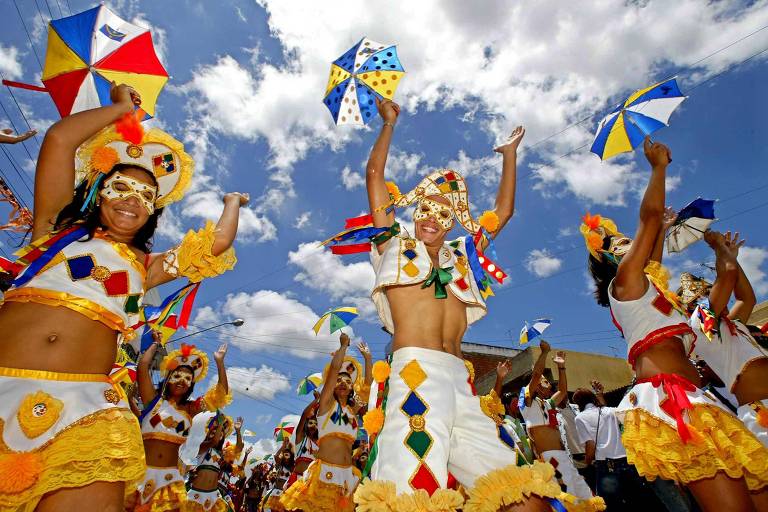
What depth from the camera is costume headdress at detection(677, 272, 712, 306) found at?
15.1 ft

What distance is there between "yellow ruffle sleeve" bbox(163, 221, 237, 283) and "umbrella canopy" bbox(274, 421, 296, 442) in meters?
11.0

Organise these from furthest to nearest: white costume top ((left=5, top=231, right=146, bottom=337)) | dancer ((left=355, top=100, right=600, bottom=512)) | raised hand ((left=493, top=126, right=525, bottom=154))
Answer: raised hand ((left=493, top=126, right=525, bottom=154)) → white costume top ((left=5, top=231, right=146, bottom=337)) → dancer ((left=355, top=100, right=600, bottom=512))

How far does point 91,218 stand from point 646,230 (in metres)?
3.69

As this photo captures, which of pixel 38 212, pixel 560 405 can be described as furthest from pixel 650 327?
pixel 560 405

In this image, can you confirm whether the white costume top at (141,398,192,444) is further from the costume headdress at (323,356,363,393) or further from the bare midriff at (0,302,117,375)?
the bare midriff at (0,302,117,375)

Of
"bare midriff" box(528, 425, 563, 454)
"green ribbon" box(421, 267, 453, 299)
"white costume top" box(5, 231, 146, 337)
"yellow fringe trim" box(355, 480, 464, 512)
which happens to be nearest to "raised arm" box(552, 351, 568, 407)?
"bare midriff" box(528, 425, 563, 454)

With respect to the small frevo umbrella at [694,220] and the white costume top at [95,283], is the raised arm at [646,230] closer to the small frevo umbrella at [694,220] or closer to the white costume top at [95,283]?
the small frevo umbrella at [694,220]

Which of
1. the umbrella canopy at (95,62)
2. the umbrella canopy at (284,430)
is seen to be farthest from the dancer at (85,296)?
the umbrella canopy at (284,430)

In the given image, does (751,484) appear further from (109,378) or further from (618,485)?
(618,485)

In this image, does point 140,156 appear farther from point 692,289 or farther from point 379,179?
point 692,289

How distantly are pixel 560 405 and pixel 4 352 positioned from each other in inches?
331

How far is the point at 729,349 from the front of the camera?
12.0 ft

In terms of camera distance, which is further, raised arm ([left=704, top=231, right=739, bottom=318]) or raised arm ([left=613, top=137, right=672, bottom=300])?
raised arm ([left=704, top=231, right=739, bottom=318])

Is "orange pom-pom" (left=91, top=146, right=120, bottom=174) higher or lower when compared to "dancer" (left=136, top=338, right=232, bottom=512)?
higher
